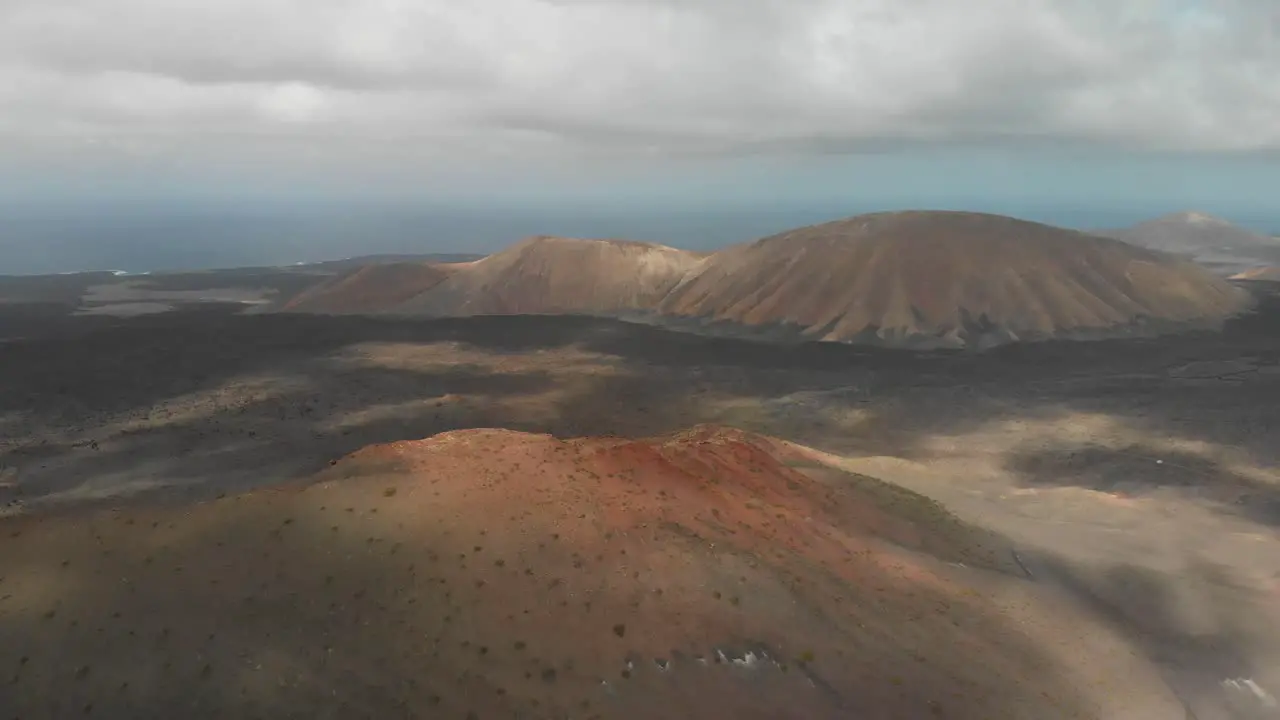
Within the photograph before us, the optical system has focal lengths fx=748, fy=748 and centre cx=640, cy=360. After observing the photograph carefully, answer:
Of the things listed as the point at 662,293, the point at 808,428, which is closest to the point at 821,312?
the point at 662,293

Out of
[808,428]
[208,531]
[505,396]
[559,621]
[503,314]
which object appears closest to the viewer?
[559,621]

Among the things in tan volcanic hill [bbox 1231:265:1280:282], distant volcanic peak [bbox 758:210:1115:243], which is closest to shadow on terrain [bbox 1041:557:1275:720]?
distant volcanic peak [bbox 758:210:1115:243]

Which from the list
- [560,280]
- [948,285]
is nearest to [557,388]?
[948,285]

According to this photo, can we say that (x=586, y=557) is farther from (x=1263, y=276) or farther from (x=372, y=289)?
(x=1263, y=276)

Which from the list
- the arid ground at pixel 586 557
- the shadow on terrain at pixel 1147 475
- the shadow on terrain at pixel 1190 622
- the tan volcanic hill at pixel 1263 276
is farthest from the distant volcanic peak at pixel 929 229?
the shadow on terrain at pixel 1190 622

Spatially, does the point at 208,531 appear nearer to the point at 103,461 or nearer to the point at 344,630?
the point at 344,630

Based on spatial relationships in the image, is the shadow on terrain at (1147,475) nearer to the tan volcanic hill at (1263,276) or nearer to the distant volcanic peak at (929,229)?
the distant volcanic peak at (929,229)

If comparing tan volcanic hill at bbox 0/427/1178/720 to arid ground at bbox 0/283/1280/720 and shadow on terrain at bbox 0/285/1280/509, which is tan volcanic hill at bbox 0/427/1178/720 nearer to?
arid ground at bbox 0/283/1280/720
